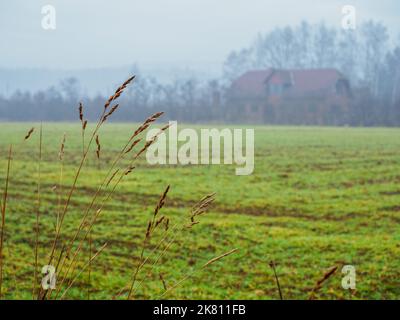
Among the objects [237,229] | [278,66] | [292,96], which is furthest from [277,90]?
[237,229]

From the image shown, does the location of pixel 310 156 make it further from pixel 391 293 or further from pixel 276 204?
pixel 391 293

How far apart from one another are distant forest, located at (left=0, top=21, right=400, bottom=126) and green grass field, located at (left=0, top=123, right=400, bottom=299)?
2558 centimetres

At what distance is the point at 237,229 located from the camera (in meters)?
8.91

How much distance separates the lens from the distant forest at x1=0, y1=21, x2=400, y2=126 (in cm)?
4403

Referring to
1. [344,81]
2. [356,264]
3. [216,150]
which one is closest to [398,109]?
[344,81]

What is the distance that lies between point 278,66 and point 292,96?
13076mm

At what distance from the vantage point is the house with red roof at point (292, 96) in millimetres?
45844

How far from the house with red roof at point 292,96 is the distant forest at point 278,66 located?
76 cm

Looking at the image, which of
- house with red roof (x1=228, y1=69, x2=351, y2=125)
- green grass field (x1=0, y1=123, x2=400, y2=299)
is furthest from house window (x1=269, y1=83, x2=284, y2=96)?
green grass field (x1=0, y1=123, x2=400, y2=299)

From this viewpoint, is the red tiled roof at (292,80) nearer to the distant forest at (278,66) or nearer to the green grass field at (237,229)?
the distant forest at (278,66)

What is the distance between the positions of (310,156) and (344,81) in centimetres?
3108

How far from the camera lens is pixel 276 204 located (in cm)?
1140

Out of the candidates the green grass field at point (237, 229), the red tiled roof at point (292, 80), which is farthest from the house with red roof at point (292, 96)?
the green grass field at point (237, 229)

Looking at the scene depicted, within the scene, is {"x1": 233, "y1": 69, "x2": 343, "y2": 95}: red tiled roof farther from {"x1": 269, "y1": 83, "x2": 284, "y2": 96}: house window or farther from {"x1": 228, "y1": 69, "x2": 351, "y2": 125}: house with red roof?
{"x1": 269, "y1": 83, "x2": 284, "y2": 96}: house window
